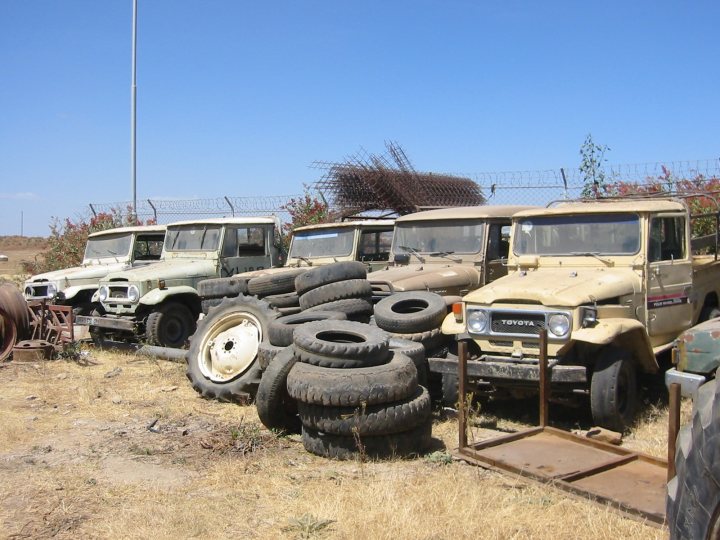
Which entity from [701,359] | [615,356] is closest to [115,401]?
[615,356]

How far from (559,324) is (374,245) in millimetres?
4637

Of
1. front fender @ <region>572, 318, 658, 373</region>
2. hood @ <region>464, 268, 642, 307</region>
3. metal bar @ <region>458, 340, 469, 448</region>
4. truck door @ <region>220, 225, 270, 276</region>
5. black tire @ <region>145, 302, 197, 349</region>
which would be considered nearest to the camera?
metal bar @ <region>458, 340, 469, 448</region>

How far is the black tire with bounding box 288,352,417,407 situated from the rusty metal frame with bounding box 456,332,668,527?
0.49 metres

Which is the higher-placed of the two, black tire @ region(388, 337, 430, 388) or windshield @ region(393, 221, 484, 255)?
windshield @ region(393, 221, 484, 255)

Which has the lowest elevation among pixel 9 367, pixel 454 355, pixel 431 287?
pixel 9 367

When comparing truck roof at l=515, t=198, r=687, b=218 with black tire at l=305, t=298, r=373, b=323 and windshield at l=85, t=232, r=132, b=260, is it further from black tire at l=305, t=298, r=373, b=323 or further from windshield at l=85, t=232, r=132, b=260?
windshield at l=85, t=232, r=132, b=260

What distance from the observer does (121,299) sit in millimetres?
10336

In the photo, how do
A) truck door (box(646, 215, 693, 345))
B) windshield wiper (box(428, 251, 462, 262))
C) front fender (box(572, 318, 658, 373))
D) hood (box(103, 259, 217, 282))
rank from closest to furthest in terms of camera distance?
1. front fender (box(572, 318, 658, 373))
2. truck door (box(646, 215, 693, 345))
3. windshield wiper (box(428, 251, 462, 262))
4. hood (box(103, 259, 217, 282))

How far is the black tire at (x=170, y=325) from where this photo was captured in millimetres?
9969

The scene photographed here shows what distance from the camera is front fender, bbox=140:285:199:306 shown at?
9930 millimetres

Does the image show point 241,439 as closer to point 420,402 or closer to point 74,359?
point 420,402

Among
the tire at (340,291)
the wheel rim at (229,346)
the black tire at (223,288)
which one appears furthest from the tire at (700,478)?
the black tire at (223,288)

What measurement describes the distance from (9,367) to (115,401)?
2788 millimetres

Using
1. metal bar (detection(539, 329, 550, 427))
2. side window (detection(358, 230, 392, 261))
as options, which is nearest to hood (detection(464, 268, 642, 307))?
metal bar (detection(539, 329, 550, 427))
